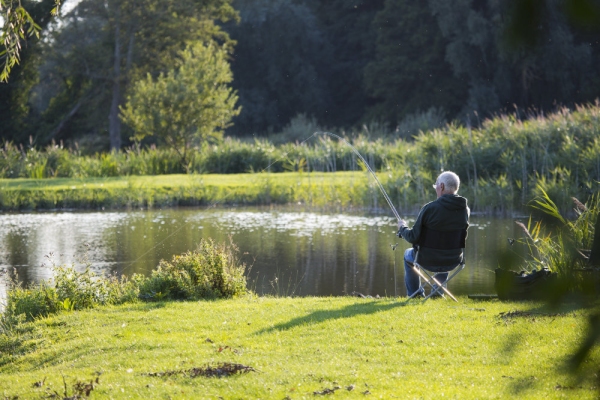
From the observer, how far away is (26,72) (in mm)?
37688

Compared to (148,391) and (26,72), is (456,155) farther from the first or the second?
(26,72)

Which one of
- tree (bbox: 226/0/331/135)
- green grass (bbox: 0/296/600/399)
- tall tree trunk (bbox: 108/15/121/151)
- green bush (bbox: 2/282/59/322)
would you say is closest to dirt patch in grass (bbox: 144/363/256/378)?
green grass (bbox: 0/296/600/399)

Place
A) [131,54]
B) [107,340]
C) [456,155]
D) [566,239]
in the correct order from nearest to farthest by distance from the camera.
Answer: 1. [566,239]
2. [107,340]
3. [456,155]
4. [131,54]

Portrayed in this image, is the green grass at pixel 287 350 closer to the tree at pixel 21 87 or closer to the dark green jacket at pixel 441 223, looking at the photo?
the dark green jacket at pixel 441 223

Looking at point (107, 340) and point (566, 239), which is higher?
point (566, 239)

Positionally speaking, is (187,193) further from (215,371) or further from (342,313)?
(215,371)

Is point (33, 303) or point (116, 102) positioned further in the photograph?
point (116, 102)

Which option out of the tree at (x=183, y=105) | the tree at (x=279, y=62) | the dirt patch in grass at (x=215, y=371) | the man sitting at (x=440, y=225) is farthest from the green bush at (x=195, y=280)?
the tree at (x=279, y=62)

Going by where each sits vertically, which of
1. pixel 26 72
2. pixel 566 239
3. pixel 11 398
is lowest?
pixel 11 398

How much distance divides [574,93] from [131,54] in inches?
799

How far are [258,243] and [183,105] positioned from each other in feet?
48.0

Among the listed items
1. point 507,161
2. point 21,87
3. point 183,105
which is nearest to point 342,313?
point 507,161

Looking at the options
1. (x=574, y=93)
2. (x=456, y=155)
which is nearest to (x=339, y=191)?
(x=456, y=155)

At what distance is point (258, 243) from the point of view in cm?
1530
